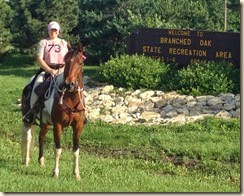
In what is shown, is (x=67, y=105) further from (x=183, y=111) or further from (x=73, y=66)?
(x=183, y=111)

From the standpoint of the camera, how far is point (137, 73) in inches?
755

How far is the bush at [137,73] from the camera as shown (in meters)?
19.0

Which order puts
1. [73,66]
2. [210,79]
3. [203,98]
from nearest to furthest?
[73,66] → [203,98] → [210,79]

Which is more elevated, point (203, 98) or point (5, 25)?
point (5, 25)

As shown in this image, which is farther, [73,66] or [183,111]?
[183,111]

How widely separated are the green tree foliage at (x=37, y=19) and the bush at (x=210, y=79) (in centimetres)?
1812

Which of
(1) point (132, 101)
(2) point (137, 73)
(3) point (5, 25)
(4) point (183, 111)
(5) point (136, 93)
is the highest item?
(3) point (5, 25)

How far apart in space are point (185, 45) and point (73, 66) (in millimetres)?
10941

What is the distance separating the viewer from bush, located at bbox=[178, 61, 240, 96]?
1767cm

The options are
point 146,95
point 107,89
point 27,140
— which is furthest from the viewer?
point 107,89

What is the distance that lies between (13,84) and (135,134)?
42.2ft

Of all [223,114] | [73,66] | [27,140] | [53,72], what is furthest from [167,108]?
[73,66]

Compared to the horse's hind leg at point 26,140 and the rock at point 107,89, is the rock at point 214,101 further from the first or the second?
the horse's hind leg at point 26,140

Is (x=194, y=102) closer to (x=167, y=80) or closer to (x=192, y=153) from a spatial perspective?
(x=167, y=80)
